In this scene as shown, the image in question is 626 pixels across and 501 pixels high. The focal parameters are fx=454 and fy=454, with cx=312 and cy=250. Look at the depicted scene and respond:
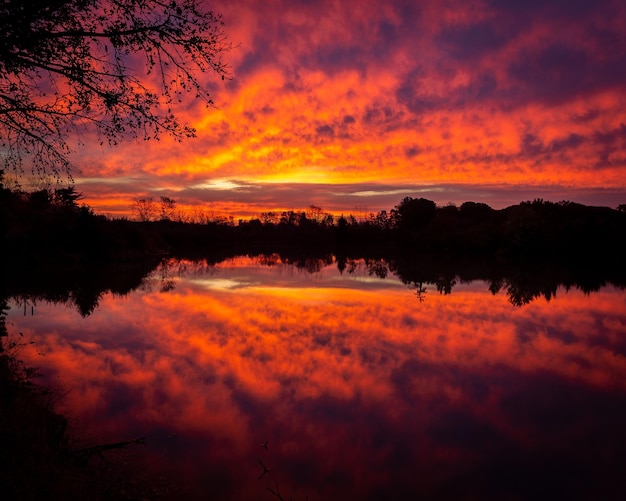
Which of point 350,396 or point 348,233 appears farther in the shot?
point 348,233

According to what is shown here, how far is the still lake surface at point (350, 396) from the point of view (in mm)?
6914

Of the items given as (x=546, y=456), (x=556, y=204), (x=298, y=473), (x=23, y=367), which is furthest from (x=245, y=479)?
(x=556, y=204)

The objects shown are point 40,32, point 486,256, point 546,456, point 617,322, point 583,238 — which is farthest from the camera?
point 486,256

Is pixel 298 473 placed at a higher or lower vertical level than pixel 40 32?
lower

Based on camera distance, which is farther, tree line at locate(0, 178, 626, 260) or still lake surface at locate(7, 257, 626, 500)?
tree line at locate(0, 178, 626, 260)

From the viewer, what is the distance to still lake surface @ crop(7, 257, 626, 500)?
6914 millimetres

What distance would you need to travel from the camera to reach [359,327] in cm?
1692

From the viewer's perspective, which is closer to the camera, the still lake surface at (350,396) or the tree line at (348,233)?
the still lake surface at (350,396)

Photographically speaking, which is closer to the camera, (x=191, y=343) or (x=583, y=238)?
(x=191, y=343)

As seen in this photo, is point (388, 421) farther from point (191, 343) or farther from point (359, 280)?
point (359, 280)

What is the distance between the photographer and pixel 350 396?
9.98 meters

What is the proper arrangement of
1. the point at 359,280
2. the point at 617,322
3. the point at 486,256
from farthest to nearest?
1. the point at 486,256
2. the point at 359,280
3. the point at 617,322

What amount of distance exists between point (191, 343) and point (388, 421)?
7912 millimetres

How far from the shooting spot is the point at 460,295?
1011 inches
